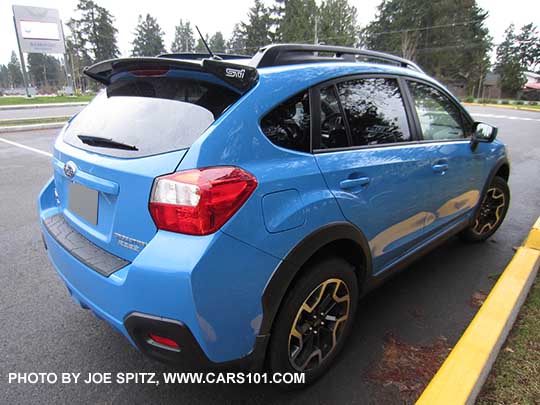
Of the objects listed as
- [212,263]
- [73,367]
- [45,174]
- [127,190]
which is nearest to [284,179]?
[212,263]

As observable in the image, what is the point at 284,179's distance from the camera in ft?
5.33

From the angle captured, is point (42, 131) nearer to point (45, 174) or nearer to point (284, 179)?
point (45, 174)

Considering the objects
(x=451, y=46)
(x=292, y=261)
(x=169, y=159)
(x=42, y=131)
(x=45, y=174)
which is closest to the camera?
(x=169, y=159)

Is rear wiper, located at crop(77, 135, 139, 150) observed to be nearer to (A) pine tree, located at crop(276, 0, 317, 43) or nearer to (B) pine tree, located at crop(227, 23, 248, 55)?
(B) pine tree, located at crop(227, 23, 248, 55)

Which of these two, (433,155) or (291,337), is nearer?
(291,337)

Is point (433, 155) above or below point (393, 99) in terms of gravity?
below

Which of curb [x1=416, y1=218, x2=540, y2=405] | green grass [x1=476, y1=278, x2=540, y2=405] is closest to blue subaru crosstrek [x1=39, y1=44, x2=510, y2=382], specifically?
curb [x1=416, y1=218, x2=540, y2=405]

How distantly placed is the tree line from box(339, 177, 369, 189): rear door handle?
47.6 metres

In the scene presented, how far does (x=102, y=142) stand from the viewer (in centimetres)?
182

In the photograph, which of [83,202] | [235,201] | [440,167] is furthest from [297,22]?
[235,201]

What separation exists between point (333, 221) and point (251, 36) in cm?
6282

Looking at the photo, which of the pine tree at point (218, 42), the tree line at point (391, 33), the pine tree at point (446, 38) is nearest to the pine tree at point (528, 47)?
the tree line at point (391, 33)

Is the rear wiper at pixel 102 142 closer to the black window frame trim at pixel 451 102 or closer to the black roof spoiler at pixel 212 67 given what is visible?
the black roof spoiler at pixel 212 67

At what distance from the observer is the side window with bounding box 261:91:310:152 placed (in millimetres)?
1681
